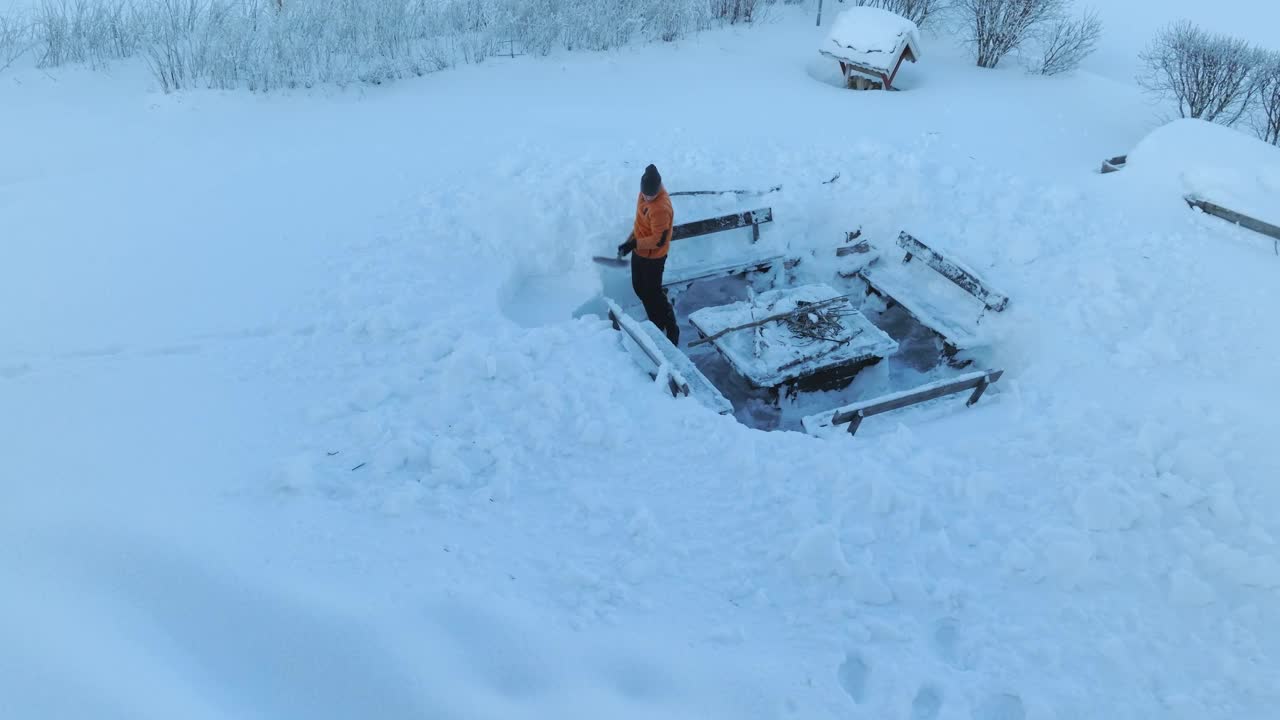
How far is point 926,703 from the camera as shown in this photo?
3932 mm

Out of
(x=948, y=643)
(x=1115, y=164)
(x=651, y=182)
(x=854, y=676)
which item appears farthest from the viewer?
(x=1115, y=164)

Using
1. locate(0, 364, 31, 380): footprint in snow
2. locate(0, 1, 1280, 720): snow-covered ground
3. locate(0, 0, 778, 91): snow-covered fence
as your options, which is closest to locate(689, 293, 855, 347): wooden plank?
locate(0, 1, 1280, 720): snow-covered ground

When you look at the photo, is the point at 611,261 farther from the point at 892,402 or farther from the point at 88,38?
the point at 88,38

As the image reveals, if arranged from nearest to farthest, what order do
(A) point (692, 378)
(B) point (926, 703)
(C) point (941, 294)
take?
(B) point (926, 703)
(A) point (692, 378)
(C) point (941, 294)

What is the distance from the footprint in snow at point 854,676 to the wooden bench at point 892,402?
2.07m

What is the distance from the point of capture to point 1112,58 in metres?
14.9

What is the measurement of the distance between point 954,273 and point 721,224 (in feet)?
7.92

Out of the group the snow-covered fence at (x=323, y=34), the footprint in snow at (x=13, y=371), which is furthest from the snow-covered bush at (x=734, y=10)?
the footprint in snow at (x=13, y=371)

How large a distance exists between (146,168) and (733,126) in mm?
6841

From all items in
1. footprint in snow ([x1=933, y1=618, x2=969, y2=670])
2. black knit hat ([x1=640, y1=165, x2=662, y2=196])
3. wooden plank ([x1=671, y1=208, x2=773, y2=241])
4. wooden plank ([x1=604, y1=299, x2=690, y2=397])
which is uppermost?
black knit hat ([x1=640, y1=165, x2=662, y2=196])

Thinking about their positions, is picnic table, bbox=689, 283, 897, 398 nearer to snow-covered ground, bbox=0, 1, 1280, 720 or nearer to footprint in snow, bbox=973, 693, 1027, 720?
snow-covered ground, bbox=0, 1, 1280, 720

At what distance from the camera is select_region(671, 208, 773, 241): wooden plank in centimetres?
810

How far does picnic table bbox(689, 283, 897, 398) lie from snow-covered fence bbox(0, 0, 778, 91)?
6.65 m

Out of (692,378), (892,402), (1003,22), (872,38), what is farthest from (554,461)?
(1003,22)
